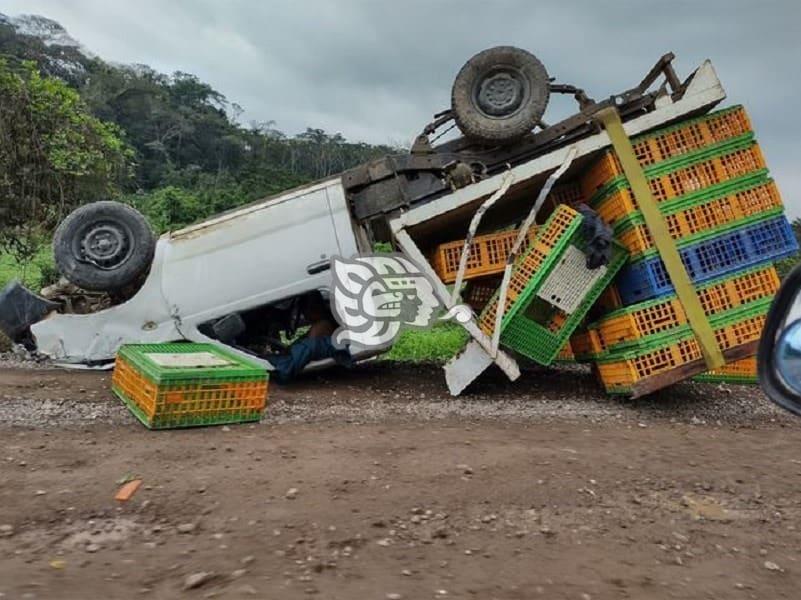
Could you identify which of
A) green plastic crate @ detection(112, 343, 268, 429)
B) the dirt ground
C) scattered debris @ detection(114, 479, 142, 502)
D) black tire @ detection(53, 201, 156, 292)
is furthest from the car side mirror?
black tire @ detection(53, 201, 156, 292)

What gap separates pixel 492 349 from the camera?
5.84m

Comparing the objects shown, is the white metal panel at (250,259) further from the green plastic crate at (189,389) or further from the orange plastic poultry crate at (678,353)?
the orange plastic poultry crate at (678,353)

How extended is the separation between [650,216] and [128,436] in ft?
13.2

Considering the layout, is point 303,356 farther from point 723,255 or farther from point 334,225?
point 723,255

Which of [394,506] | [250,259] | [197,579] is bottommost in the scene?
[394,506]

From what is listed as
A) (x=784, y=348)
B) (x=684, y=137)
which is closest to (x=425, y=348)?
(x=684, y=137)

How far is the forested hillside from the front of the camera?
1018 centimetres

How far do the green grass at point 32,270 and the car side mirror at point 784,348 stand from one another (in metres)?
10.4

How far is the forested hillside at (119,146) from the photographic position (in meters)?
10.2

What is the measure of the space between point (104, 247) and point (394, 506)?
4.16m

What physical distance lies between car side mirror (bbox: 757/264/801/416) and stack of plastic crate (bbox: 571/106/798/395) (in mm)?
4157

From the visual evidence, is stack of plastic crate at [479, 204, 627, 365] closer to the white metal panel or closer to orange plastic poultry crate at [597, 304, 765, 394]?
orange plastic poultry crate at [597, 304, 765, 394]

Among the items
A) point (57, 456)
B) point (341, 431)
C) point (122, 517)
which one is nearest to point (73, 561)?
point (122, 517)

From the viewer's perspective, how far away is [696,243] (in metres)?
5.70
